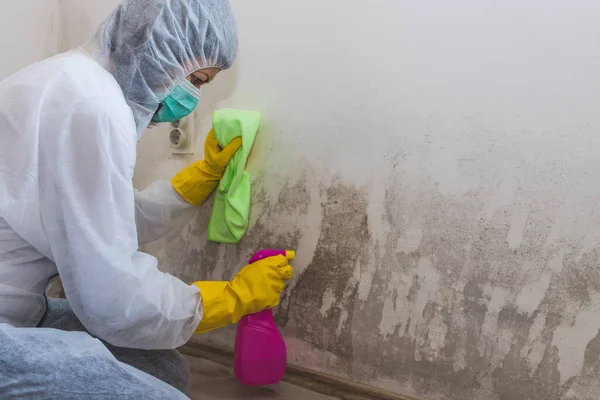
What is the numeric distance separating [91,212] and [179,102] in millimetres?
358

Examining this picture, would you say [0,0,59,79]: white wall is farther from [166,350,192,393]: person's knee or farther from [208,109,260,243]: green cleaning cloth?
[166,350,192,393]: person's knee

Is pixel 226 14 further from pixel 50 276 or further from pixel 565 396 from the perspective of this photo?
pixel 565 396

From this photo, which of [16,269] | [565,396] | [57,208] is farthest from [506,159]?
[16,269]

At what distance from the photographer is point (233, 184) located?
4.55 feet

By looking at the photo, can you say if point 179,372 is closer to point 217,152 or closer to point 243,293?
point 243,293

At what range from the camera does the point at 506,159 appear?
1.14 metres

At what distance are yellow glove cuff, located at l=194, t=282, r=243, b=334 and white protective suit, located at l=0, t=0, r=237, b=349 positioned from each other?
37mm

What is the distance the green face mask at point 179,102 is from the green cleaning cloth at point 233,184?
192 millimetres


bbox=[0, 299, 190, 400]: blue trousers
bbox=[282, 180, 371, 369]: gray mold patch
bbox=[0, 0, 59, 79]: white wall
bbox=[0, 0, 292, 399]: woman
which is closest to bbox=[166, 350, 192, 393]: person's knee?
bbox=[0, 0, 292, 399]: woman

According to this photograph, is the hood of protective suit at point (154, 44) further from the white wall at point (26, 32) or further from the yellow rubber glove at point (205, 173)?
the white wall at point (26, 32)

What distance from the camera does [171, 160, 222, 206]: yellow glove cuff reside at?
56.4 inches

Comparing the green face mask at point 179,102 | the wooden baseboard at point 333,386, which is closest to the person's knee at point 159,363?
the wooden baseboard at point 333,386

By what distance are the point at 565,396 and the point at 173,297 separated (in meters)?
0.87

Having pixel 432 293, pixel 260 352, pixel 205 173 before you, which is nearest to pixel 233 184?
pixel 205 173
